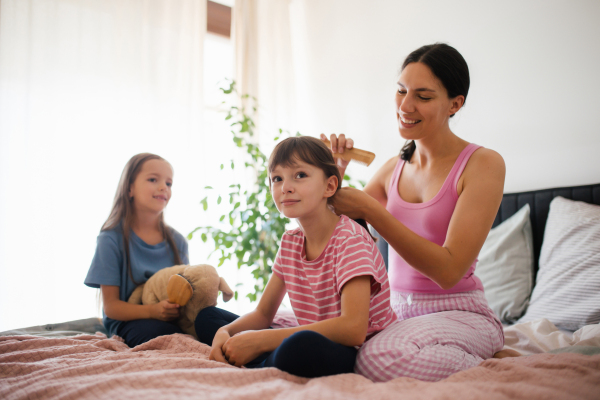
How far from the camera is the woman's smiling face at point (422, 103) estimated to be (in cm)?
122

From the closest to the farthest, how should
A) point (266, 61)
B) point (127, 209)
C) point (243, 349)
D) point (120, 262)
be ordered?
1. point (243, 349)
2. point (120, 262)
3. point (127, 209)
4. point (266, 61)

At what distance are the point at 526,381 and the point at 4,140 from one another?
2.42 meters

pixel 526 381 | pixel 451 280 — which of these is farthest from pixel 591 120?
pixel 526 381

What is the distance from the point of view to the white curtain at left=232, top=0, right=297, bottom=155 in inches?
118

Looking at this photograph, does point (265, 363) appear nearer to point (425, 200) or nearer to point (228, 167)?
point (425, 200)

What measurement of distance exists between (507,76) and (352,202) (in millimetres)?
1334

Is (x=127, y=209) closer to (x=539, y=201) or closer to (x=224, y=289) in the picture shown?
(x=224, y=289)

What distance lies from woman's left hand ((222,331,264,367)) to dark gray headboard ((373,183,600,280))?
1285 mm

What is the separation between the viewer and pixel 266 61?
3.12 metres

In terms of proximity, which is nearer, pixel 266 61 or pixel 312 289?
pixel 312 289

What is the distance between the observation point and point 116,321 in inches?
57.0

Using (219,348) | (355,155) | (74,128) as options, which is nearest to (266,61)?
(74,128)

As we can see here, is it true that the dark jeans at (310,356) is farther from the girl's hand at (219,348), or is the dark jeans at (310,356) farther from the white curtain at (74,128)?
the white curtain at (74,128)

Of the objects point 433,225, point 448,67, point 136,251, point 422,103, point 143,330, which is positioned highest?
point 448,67
